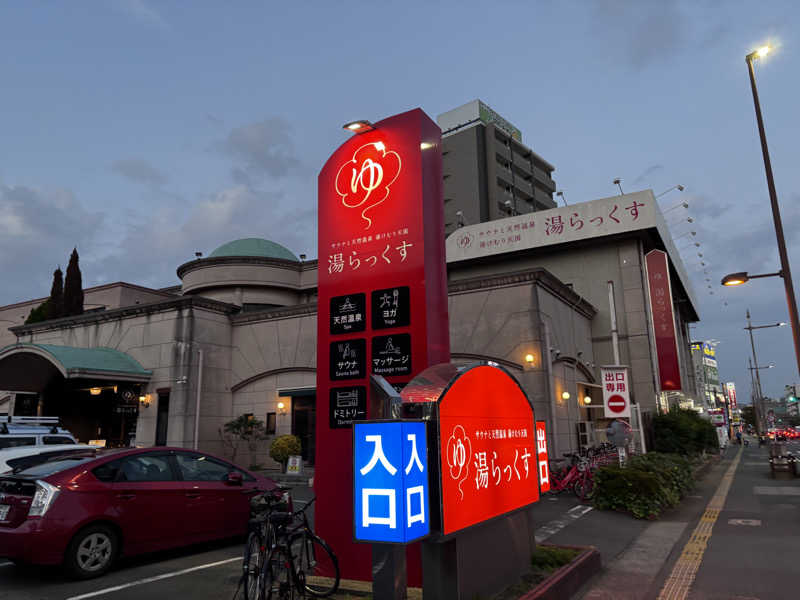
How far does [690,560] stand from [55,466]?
899 centimetres

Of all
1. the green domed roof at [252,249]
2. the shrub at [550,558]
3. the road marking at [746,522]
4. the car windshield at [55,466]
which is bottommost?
the road marking at [746,522]

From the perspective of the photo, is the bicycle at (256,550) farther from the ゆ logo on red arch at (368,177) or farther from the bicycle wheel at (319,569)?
the ゆ logo on red arch at (368,177)

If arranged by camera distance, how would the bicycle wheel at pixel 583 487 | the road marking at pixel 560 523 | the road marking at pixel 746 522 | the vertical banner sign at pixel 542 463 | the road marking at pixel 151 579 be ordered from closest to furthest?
the road marking at pixel 151 579 → the vertical banner sign at pixel 542 463 → the road marking at pixel 560 523 → the road marking at pixel 746 522 → the bicycle wheel at pixel 583 487

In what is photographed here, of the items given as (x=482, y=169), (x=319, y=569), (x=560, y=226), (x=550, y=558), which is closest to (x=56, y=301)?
(x=560, y=226)

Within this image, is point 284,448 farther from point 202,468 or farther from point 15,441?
point 202,468

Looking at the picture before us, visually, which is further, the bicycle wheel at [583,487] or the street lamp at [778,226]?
the bicycle wheel at [583,487]

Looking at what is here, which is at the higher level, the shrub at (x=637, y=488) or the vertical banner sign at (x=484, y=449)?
the vertical banner sign at (x=484, y=449)

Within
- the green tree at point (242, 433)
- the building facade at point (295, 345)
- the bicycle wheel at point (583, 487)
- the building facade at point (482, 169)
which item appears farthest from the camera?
the building facade at point (482, 169)

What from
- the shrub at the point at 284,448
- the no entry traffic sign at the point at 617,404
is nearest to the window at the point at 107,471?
the no entry traffic sign at the point at 617,404

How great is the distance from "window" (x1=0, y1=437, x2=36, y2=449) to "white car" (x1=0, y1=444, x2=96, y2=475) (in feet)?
3.11

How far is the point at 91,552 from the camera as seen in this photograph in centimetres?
692

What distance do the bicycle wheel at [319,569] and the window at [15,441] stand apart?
8553 mm

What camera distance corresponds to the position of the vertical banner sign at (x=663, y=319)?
26.2 metres

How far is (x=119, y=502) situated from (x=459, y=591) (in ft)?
15.8
